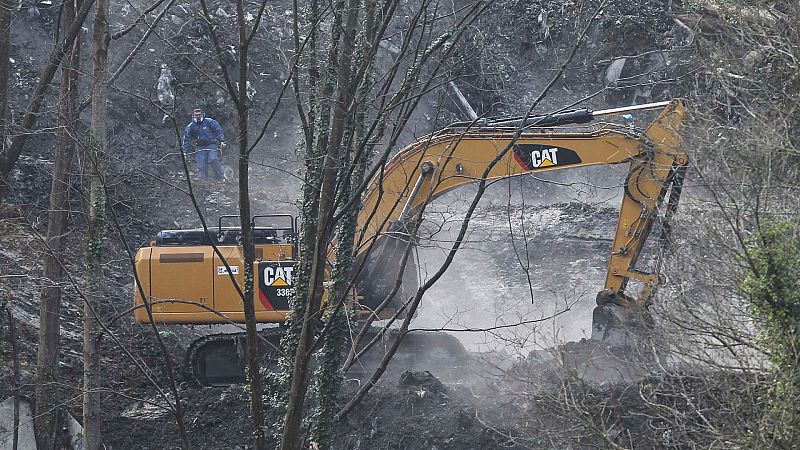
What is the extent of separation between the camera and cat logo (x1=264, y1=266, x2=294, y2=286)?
1245 cm

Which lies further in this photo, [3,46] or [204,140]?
[204,140]

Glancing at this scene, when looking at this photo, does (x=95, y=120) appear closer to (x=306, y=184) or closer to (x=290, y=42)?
(x=306, y=184)

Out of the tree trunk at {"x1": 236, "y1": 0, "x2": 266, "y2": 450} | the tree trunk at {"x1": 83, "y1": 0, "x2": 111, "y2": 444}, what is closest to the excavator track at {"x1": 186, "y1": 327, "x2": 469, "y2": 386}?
the tree trunk at {"x1": 83, "y1": 0, "x2": 111, "y2": 444}

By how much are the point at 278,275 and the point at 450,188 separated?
238cm

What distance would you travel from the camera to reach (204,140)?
19.5 meters

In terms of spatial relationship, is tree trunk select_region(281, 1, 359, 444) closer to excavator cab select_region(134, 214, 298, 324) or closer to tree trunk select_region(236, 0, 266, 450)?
tree trunk select_region(236, 0, 266, 450)

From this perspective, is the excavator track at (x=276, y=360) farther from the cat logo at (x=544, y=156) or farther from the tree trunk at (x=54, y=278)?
the cat logo at (x=544, y=156)

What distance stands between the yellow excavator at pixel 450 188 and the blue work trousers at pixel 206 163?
23.8 ft

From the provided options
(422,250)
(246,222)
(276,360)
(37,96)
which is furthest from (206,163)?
(246,222)

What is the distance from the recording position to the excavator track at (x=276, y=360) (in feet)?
42.8

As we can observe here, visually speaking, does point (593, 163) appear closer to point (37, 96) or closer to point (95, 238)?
point (95, 238)

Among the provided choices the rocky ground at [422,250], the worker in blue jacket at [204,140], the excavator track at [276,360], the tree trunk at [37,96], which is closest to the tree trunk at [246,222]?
the rocky ground at [422,250]

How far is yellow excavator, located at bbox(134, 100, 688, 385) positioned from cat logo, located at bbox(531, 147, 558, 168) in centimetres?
1

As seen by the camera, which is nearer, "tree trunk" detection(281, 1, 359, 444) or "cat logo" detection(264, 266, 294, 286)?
"tree trunk" detection(281, 1, 359, 444)
